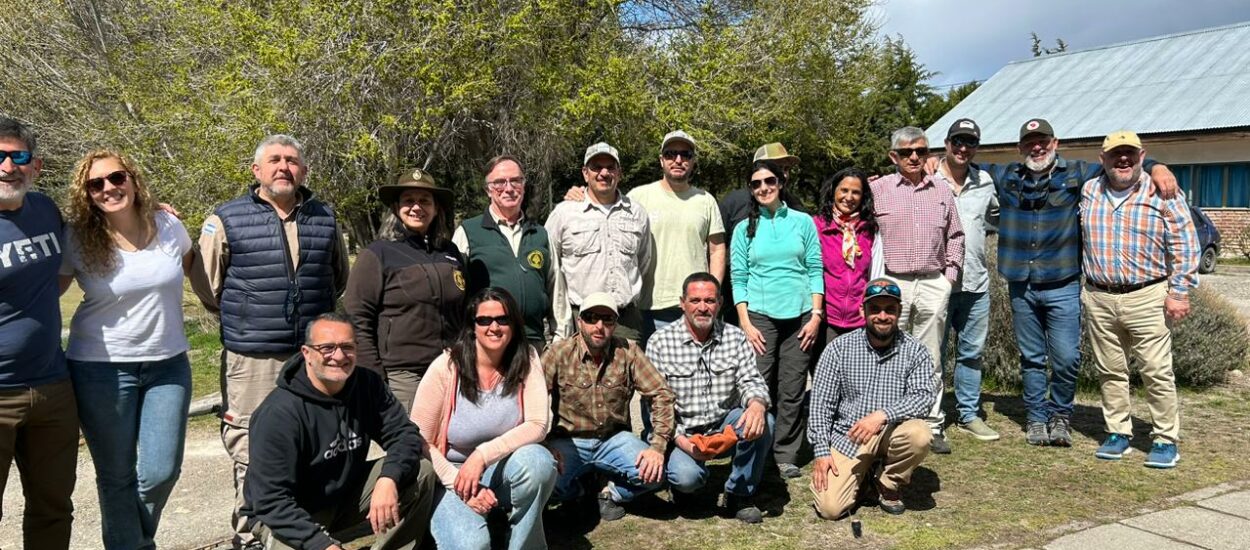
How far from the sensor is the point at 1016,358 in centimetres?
754

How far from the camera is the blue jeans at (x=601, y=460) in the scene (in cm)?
432

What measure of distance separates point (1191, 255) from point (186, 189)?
1062cm

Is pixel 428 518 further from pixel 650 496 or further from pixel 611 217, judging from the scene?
pixel 611 217

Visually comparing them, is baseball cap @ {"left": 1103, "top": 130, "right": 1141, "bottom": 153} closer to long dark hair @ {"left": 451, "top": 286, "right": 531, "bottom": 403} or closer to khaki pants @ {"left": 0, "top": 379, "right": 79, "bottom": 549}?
long dark hair @ {"left": 451, "top": 286, "right": 531, "bottom": 403}

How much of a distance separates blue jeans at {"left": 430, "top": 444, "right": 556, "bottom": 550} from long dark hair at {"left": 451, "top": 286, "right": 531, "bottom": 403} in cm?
32

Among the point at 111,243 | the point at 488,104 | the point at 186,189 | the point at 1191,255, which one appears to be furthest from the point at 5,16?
the point at 1191,255

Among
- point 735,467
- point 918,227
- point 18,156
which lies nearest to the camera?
point 18,156

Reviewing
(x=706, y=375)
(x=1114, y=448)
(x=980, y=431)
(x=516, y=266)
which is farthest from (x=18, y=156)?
(x=1114, y=448)

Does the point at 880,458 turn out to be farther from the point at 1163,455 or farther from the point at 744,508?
the point at 1163,455

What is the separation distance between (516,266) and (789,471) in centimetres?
198

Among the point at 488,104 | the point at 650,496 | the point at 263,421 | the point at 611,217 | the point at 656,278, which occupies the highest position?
the point at 488,104

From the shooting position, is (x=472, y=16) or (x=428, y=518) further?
(x=472, y=16)

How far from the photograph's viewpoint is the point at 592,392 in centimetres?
439

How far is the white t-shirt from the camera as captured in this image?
3.45 metres
